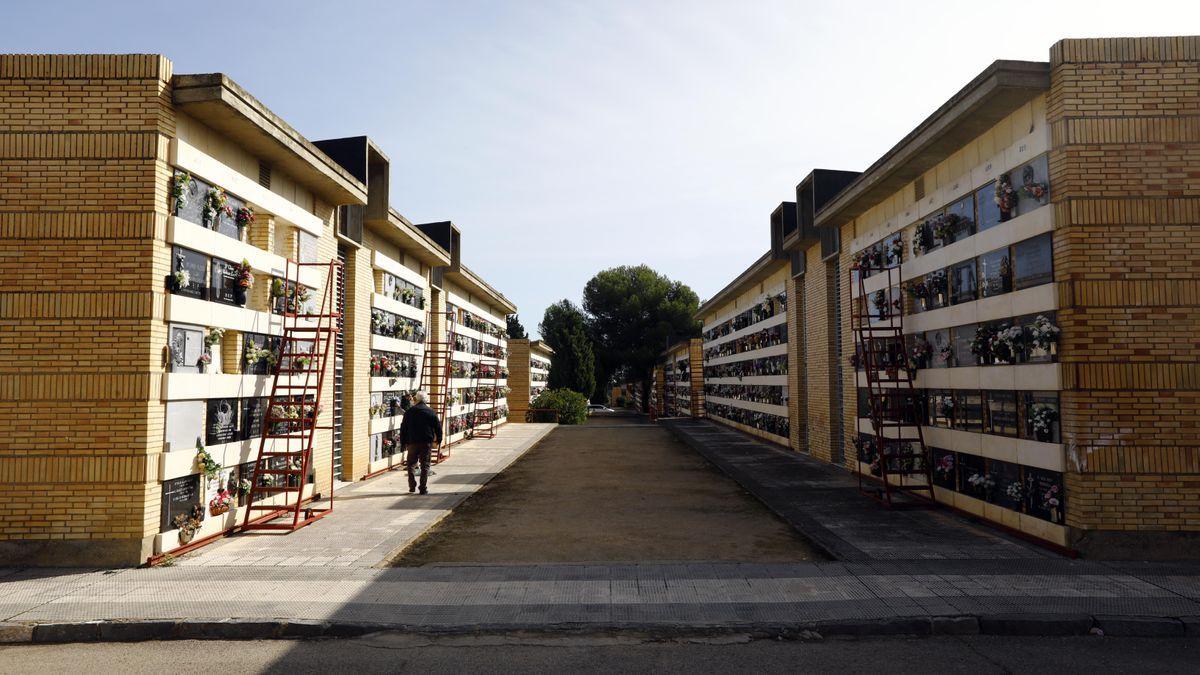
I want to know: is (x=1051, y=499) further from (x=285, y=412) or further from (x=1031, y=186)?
(x=285, y=412)

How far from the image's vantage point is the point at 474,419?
28406 millimetres

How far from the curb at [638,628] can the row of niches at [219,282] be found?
417 cm

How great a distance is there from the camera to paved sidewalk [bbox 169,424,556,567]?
346 inches

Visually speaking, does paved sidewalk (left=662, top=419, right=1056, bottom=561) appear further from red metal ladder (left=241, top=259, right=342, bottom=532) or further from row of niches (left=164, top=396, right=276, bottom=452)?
row of niches (left=164, top=396, right=276, bottom=452)

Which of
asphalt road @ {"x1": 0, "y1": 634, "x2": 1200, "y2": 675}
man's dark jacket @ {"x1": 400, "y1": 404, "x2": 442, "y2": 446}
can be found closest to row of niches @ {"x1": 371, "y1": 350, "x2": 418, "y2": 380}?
man's dark jacket @ {"x1": 400, "y1": 404, "x2": 442, "y2": 446}

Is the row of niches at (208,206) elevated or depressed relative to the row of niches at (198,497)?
elevated

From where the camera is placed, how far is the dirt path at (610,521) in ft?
30.2

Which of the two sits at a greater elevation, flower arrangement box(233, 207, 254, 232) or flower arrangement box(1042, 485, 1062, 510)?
flower arrangement box(233, 207, 254, 232)

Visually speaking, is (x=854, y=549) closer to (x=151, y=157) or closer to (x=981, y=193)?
(x=981, y=193)

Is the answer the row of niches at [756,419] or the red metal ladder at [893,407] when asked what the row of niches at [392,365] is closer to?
the red metal ladder at [893,407]

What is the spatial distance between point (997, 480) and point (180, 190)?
38.9 ft

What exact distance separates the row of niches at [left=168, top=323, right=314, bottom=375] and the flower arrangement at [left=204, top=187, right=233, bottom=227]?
150 centimetres

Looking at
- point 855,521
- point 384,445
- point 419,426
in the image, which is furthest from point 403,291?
point 855,521

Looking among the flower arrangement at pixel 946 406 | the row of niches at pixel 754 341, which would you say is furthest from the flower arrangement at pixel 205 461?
the row of niches at pixel 754 341
